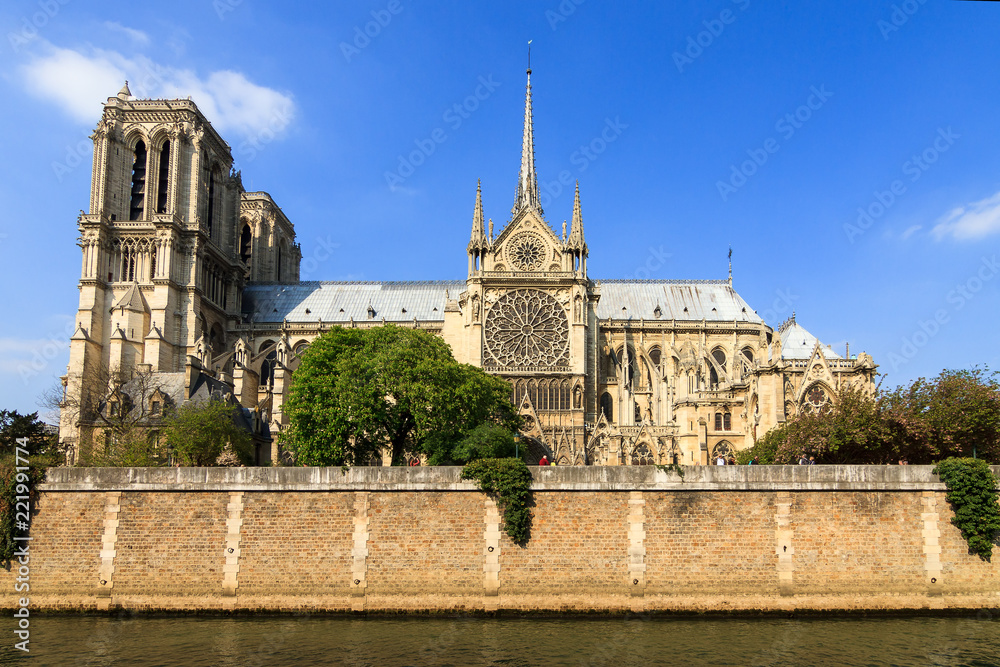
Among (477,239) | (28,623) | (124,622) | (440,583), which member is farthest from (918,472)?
(477,239)

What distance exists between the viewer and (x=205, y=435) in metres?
35.3

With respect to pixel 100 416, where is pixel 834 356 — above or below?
above

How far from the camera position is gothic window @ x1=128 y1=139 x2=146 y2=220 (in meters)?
67.1

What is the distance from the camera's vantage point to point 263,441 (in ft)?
150

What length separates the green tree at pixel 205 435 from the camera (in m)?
34.5

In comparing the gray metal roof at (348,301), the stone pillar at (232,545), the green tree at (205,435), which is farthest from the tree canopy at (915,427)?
the gray metal roof at (348,301)

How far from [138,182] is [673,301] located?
156 ft

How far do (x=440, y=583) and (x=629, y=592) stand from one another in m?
5.63

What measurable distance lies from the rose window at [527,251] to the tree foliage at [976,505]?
124 feet

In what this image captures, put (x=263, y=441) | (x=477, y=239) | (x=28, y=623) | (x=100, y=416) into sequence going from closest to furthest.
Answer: (x=28, y=623) < (x=100, y=416) < (x=263, y=441) < (x=477, y=239)

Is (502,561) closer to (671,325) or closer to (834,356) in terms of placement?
(834,356)

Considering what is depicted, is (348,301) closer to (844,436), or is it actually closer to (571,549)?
(844,436)

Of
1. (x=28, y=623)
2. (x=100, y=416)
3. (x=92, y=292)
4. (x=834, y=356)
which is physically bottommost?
(x=28, y=623)

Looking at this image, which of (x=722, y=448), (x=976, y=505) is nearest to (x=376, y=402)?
(x=976, y=505)
